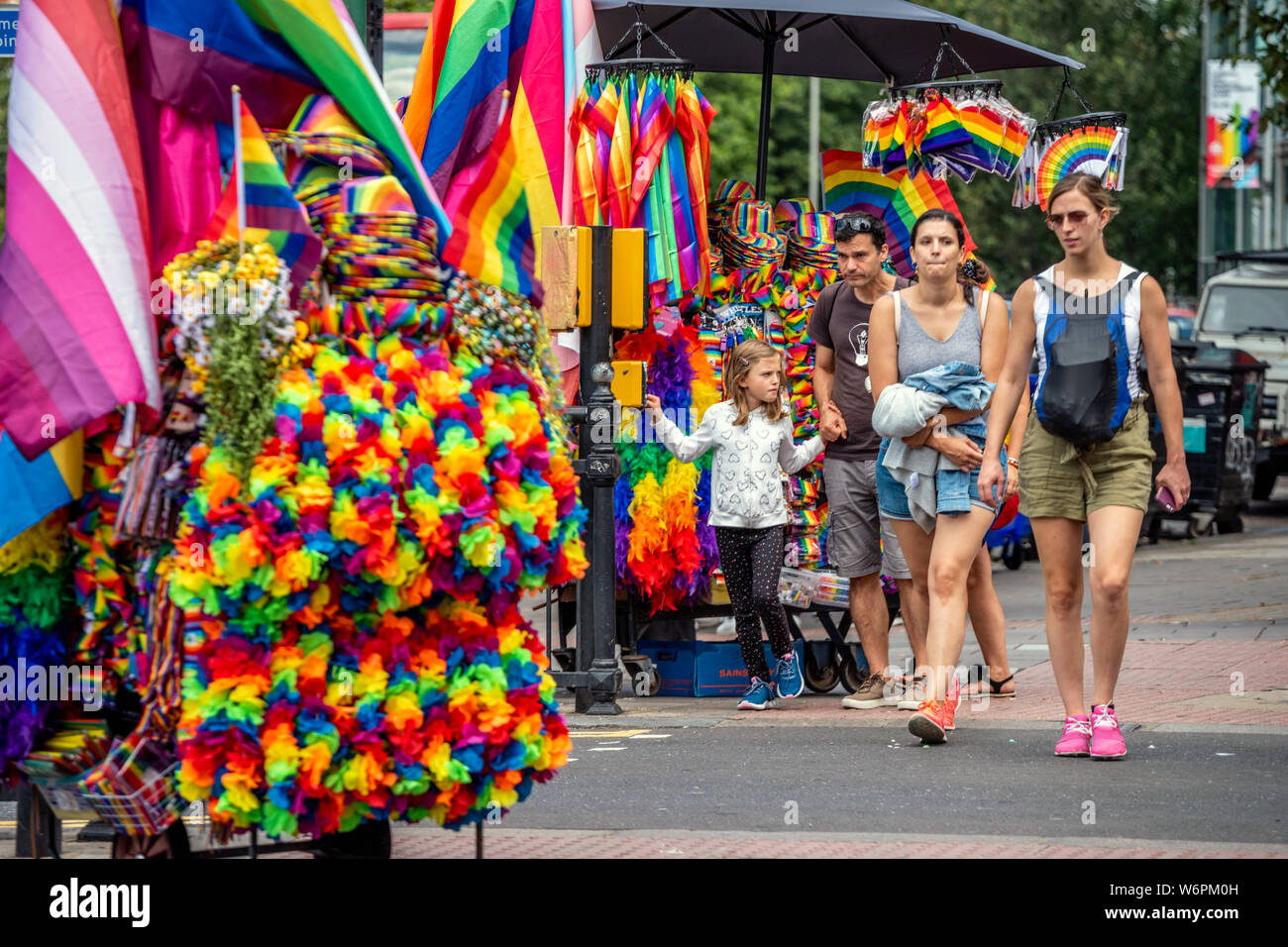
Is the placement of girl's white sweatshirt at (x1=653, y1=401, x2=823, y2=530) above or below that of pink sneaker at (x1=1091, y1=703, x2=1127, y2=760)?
above

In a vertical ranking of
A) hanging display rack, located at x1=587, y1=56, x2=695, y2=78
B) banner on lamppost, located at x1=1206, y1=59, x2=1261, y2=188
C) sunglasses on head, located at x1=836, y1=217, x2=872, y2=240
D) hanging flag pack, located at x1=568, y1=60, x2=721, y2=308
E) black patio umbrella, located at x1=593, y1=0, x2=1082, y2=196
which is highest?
banner on lamppost, located at x1=1206, y1=59, x2=1261, y2=188

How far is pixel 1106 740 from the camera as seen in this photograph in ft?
22.0

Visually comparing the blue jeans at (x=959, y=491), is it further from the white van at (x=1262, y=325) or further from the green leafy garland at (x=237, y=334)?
the white van at (x=1262, y=325)

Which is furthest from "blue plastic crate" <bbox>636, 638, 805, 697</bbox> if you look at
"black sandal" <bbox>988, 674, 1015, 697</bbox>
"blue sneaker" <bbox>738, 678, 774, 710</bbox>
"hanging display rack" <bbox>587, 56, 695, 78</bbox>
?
"hanging display rack" <bbox>587, 56, 695, 78</bbox>

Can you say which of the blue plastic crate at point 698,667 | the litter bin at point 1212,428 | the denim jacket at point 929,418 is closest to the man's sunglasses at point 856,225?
the denim jacket at point 929,418

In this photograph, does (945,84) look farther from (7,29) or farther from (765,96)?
(7,29)

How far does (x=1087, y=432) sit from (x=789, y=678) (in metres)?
2.38

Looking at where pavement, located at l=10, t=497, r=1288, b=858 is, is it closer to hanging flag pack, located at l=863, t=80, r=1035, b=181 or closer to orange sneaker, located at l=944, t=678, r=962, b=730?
orange sneaker, located at l=944, t=678, r=962, b=730

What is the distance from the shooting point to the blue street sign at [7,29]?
326 inches

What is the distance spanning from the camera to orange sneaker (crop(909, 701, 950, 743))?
6977 millimetres

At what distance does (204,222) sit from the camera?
14.3 ft

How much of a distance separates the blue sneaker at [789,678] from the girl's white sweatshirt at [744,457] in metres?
0.70
